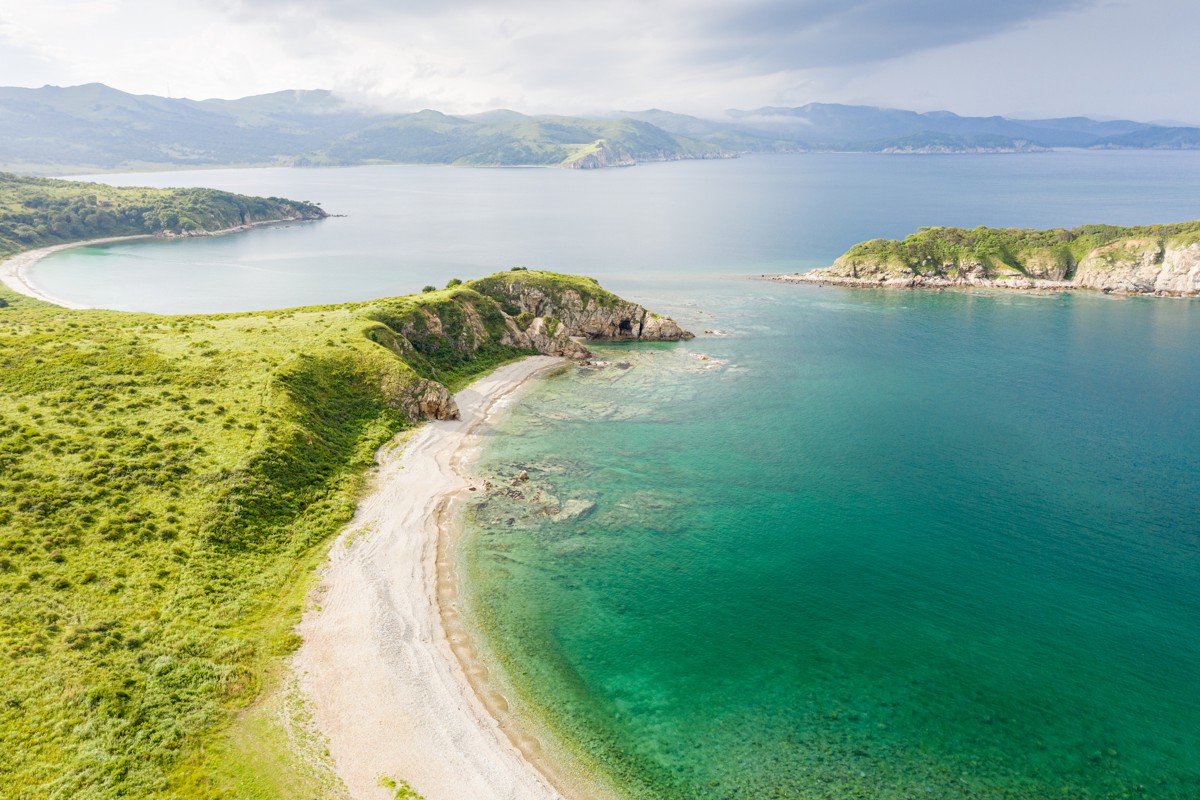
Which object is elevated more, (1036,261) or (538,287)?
(1036,261)

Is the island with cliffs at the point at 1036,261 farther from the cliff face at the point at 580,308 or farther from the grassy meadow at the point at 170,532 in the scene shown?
the grassy meadow at the point at 170,532

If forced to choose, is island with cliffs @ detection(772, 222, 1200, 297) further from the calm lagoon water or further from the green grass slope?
the calm lagoon water

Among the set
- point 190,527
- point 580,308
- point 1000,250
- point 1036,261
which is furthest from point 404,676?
point 1036,261

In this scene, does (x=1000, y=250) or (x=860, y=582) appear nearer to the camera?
(x=860, y=582)

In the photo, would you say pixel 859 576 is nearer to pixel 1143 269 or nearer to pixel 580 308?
pixel 580 308

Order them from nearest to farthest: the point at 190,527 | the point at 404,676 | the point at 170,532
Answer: the point at 404,676, the point at 170,532, the point at 190,527

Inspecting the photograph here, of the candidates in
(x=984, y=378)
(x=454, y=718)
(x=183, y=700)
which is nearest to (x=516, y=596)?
(x=454, y=718)
